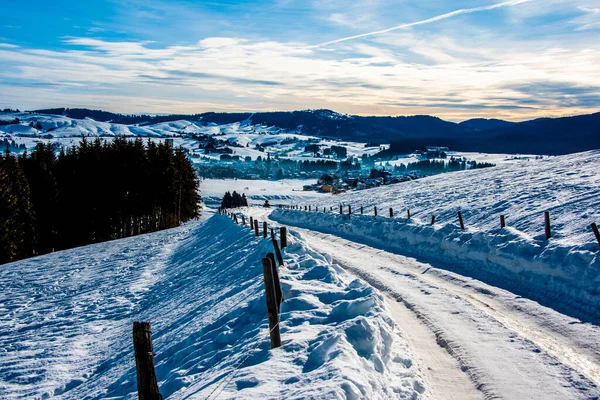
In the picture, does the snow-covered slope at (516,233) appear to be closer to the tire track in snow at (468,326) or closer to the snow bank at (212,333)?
the tire track in snow at (468,326)

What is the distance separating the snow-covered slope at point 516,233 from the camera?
12.1 metres

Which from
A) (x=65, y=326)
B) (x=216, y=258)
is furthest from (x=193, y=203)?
(x=65, y=326)

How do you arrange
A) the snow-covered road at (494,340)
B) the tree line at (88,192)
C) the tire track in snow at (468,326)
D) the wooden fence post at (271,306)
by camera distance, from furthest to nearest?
the tree line at (88,192), the wooden fence post at (271,306), the snow-covered road at (494,340), the tire track in snow at (468,326)

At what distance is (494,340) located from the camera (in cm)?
862

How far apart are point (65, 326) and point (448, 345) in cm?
1486

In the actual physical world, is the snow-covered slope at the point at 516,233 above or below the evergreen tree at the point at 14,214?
above

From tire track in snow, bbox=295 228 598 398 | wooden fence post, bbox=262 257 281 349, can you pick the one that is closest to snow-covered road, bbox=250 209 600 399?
tire track in snow, bbox=295 228 598 398

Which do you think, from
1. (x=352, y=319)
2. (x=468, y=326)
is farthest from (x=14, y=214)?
(x=468, y=326)

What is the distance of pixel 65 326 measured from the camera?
1723 cm

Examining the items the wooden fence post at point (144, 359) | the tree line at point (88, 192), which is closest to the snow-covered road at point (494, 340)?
the wooden fence post at point (144, 359)

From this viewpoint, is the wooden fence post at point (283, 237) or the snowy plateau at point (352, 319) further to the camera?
the wooden fence post at point (283, 237)

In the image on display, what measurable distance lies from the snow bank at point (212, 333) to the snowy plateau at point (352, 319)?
0.05 metres

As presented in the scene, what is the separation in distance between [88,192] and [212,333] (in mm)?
42994

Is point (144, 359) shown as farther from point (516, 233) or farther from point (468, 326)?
point (516, 233)
